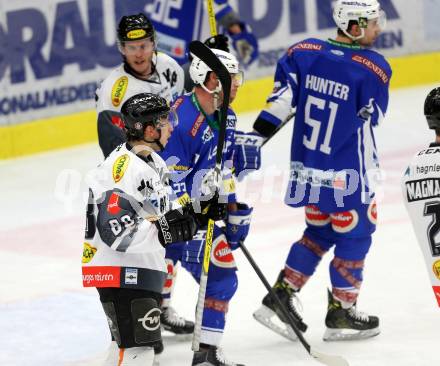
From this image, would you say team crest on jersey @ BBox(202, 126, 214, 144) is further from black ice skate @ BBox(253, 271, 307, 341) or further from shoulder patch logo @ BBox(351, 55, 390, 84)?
black ice skate @ BBox(253, 271, 307, 341)

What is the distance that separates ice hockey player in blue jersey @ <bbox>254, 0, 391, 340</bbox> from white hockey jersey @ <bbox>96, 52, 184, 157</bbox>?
2.38ft

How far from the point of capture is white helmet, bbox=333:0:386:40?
5660 millimetres

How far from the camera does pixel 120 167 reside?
14.4 feet

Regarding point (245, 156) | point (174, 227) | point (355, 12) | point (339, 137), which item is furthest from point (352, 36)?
point (174, 227)

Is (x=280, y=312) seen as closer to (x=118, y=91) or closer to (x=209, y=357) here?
(x=209, y=357)

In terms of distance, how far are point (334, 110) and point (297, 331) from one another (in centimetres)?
102

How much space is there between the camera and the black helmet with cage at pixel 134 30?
6.13 metres

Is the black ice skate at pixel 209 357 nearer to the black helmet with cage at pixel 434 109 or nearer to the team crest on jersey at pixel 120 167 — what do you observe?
the team crest on jersey at pixel 120 167

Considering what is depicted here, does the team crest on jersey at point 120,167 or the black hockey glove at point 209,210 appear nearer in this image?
the team crest on jersey at point 120,167

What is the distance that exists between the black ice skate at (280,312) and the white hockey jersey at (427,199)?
124 centimetres

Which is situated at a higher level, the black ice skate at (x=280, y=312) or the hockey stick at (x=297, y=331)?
the hockey stick at (x=297, y=331)

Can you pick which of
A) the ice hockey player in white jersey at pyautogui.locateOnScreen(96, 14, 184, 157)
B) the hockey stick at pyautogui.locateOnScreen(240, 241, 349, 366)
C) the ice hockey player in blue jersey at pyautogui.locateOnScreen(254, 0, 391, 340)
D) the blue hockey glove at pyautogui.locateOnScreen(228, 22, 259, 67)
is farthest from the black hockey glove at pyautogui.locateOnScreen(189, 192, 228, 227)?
the blue hockey glove at pyautogui.locateOnScreen(228, 22, 259, 67)

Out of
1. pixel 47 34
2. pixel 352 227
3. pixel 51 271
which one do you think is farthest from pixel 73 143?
pixel 352 227

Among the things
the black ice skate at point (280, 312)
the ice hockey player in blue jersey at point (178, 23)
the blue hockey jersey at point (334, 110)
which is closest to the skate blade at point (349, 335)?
the black ice skate at point (280, 312)
